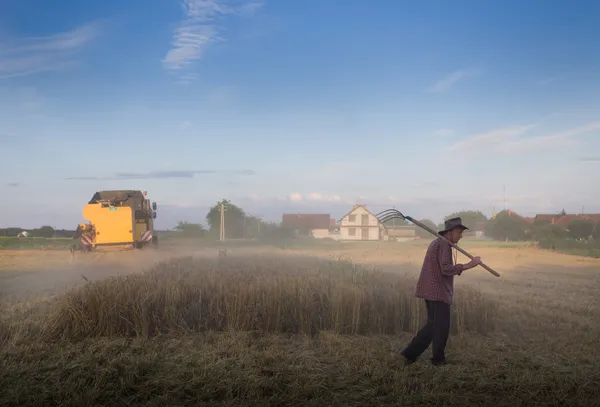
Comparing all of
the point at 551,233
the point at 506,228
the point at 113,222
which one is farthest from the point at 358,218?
the point at 113,222

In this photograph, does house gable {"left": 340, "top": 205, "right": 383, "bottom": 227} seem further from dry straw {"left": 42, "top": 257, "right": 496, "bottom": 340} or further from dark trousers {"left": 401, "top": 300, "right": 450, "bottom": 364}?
dark trousers {"left": 401, "top": 300, "right": 450, "bottom": 364}

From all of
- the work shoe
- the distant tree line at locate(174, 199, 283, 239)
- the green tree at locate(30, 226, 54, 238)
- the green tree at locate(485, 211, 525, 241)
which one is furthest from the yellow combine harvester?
the green tree at locate(485, 211, 525, 241)

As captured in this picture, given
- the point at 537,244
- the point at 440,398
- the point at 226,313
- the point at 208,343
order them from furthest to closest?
1. the point at 537,244
2. the point at 226,313
3. the point at 208,343
4. the point at 440,398

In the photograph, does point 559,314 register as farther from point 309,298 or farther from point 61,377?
point 61,377

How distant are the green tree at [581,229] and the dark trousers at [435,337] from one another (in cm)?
4308

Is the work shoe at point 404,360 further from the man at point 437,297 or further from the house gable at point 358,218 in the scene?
the house gable at point 358,218

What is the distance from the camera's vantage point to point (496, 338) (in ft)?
26.6

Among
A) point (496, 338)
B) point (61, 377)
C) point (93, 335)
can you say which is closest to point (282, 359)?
point (61, 377)

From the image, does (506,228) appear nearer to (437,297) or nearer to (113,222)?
(113,222)

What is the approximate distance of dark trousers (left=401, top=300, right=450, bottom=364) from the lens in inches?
249

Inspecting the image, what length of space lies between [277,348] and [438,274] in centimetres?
236

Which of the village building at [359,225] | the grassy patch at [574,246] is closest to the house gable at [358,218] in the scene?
the village building at [359,225]

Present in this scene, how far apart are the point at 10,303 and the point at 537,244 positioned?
132 ft

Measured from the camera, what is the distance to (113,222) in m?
20.7
